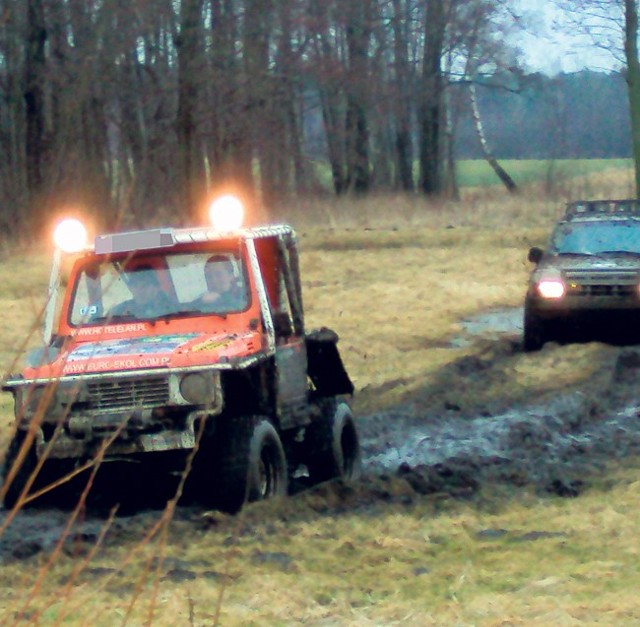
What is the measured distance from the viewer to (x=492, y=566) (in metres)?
7.19

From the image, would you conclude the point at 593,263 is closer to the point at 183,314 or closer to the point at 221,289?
the point at 221,289

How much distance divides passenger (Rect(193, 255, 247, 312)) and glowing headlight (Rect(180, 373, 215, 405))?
864 mm

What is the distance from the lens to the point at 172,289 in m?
8.91

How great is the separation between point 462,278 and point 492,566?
18.4 m

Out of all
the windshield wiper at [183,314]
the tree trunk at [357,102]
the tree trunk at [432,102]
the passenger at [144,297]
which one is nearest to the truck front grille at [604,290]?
the windshield wiper at [183,314]

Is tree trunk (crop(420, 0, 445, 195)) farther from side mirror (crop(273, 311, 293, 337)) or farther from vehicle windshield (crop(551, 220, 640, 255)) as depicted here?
side mirror (crop(273, 311, 293, 337))

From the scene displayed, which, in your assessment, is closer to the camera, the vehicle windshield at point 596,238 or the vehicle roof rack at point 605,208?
the vehicle windshield at point 596,238

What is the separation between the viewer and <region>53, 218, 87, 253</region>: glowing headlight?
8.90m

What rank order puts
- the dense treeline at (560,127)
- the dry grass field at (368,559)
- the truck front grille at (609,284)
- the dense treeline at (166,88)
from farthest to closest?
the dense treeline at (560,127) < the dense treeline at (166,88) < the truck front grille at (609,284) < the dry grass field at (368,559)

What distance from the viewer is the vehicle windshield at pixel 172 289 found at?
8836 millimetres

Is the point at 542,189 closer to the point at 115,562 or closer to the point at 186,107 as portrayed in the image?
the point at 186,107

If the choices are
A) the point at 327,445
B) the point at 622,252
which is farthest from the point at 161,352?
the point at 622,252

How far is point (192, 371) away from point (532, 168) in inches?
2140

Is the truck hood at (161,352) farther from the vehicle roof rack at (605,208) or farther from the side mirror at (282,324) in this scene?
the vehicle roof rack at (605,208)
